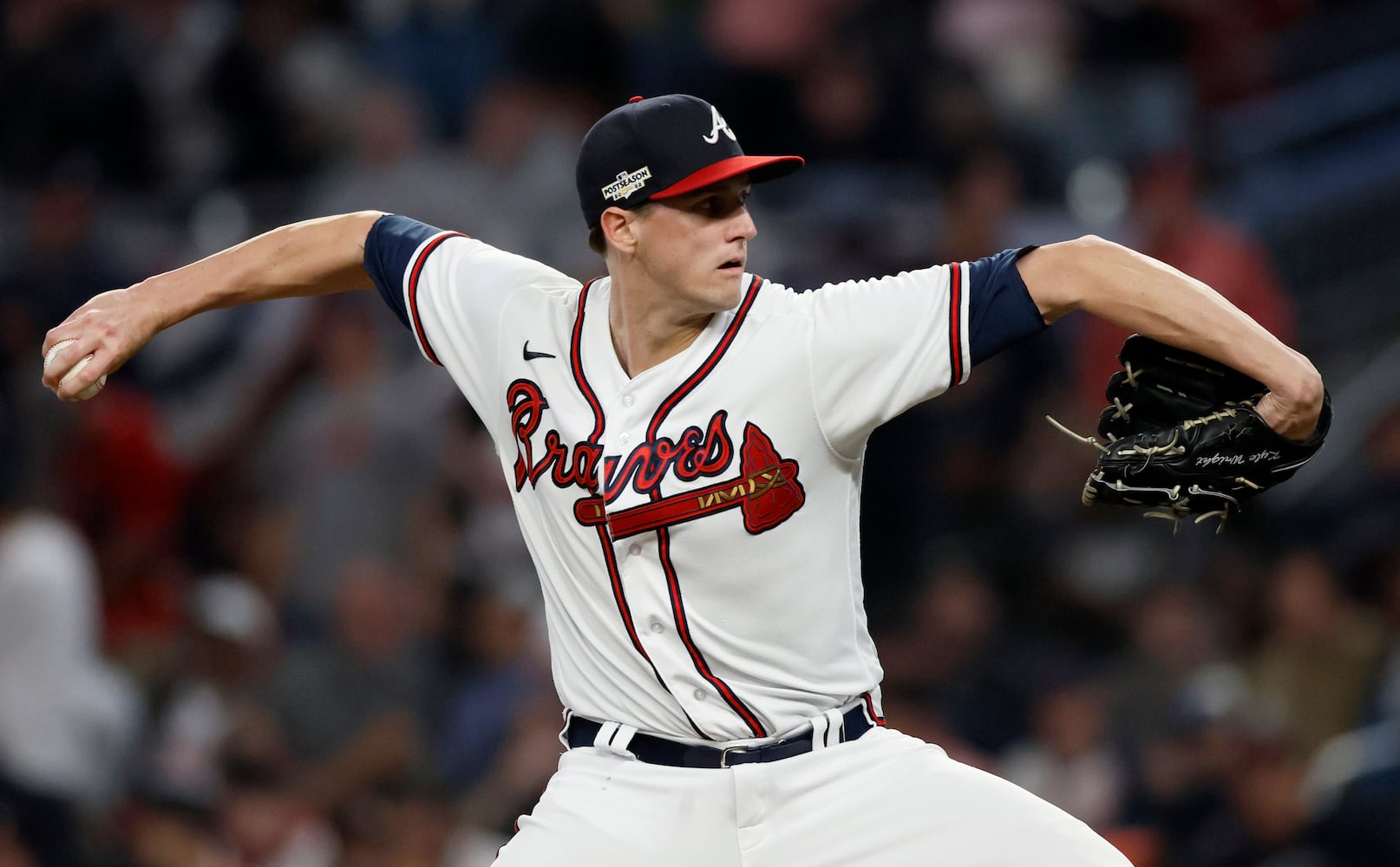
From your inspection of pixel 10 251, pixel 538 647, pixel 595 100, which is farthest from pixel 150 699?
pixel 595 100

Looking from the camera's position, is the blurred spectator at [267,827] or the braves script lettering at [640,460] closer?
the braves script lettering at [640,460]

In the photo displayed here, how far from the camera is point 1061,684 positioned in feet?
20.1

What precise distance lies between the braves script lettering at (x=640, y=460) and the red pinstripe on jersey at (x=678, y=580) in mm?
35

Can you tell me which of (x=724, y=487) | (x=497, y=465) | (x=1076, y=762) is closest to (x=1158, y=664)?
(x=1076, y=762)

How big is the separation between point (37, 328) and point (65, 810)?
2.09 metres

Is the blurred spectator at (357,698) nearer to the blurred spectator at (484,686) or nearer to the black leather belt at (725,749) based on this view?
the blurred spectator at (484,686)

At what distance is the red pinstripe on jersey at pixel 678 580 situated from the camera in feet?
10.5

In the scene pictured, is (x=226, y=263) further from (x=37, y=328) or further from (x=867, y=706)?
(x=37, y=328)

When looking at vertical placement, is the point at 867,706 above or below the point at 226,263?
below

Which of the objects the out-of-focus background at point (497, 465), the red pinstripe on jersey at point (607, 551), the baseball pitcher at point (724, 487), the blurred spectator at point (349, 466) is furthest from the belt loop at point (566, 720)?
the blurred spectator at point (349, 466)

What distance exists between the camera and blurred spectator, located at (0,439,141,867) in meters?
6.50

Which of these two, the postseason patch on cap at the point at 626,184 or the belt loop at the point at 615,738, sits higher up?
the postseason patch on cap at the point at 626,184

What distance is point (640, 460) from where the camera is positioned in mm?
3242

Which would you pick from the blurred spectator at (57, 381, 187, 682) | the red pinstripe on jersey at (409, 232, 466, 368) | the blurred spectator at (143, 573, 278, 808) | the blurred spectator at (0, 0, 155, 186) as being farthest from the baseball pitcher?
the blurred spectator at (0, 0, 155, 186)
